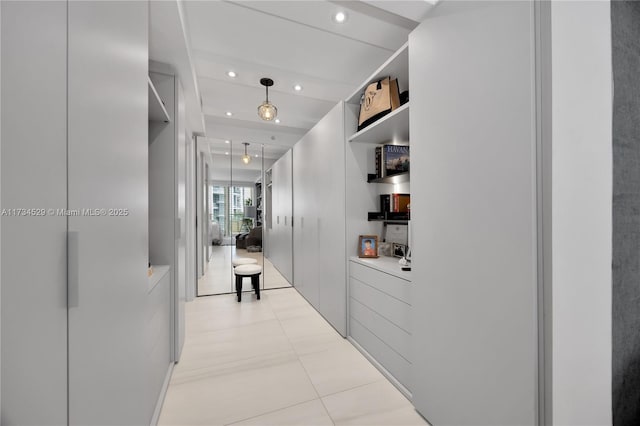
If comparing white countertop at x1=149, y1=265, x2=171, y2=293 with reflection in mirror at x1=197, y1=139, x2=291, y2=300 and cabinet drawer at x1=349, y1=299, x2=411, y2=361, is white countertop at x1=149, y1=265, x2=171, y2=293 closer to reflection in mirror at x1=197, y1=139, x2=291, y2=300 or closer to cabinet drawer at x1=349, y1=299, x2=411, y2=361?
cabinet drawer at x1=349, y1=299, x2=411, y2=361

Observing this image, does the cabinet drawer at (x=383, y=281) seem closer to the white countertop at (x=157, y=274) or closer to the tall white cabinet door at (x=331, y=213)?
the tall white cabinet door at (x=331, y=213)

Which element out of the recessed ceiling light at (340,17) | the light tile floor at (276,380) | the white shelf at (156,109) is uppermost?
the recessed ceiling light at (340,17)

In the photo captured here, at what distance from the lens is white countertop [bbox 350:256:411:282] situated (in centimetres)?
174

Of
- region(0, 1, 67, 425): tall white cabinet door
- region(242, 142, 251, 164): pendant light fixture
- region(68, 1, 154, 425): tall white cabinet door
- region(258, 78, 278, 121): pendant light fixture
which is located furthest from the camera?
region(242, 142, 251, 164): pendant light fixture

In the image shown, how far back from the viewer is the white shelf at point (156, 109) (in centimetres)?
161

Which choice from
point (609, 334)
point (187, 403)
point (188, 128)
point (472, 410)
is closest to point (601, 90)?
point (609, 334)

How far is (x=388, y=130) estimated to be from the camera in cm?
217

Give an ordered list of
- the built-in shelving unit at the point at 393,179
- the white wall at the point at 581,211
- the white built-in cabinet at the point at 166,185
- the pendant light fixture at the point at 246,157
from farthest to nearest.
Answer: the pendant light fixture at the point at 246,157 < the built-in shelving unit at the point at 393,179 < the white built-in cabinet at the point at 166,185 < the white wall at the point at 581,211

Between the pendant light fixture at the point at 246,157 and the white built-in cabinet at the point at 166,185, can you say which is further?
the pendant light fixture at the point at 246,157

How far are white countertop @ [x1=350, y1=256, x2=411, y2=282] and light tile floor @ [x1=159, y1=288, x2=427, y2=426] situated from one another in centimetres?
81

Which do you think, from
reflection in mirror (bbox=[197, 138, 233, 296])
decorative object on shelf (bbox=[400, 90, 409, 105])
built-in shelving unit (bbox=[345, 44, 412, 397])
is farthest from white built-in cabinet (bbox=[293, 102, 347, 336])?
reflection in mirror (bbox=[197, 138, 233, 296])

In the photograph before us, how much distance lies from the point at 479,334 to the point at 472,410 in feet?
1.27

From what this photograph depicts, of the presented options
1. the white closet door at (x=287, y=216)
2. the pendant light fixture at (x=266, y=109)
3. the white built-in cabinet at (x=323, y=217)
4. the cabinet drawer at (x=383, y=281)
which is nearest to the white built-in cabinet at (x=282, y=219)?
the white closet door at (x=287, y=216)

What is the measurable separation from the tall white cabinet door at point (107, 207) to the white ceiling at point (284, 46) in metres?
0.83
